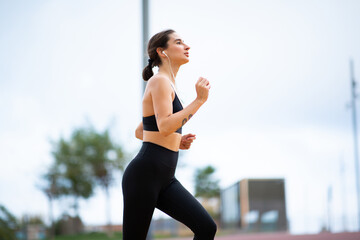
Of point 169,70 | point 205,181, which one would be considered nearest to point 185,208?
point 169,70

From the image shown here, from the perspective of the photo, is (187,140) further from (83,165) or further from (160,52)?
(83,165)

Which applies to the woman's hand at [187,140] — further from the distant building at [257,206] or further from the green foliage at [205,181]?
the green foliage at [205,181]

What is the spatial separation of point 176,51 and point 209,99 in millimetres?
5261

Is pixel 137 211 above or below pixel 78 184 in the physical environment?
above

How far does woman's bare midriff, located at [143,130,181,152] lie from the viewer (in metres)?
1.79

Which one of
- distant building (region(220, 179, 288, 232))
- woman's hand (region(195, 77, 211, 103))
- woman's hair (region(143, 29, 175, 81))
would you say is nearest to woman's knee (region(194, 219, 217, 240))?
woman's hand (region(195, 77, 211, 103))

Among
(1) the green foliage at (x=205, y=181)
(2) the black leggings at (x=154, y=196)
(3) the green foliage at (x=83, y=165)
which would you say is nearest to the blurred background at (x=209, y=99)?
(3) the green foliage at (x=83, y=165)

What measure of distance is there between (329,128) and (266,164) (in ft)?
19.8

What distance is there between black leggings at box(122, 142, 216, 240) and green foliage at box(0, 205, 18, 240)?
9.89 m

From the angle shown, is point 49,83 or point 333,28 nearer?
point 333,28

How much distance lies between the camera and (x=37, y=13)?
14398mm

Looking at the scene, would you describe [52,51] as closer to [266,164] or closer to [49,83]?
[49,83]

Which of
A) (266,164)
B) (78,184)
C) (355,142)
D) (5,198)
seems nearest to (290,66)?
(355,142)

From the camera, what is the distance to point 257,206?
571 inches
